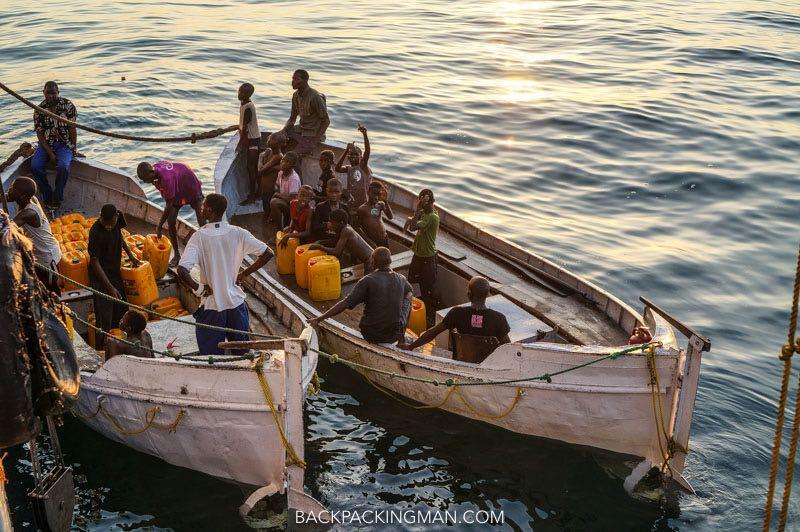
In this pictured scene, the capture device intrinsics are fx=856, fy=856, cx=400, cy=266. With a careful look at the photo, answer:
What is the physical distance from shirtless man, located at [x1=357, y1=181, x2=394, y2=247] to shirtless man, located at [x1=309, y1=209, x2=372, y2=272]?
0.38m

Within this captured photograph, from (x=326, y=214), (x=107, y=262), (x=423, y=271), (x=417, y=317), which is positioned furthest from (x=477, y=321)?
(x=107, y=262)

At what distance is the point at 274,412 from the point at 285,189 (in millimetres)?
5686

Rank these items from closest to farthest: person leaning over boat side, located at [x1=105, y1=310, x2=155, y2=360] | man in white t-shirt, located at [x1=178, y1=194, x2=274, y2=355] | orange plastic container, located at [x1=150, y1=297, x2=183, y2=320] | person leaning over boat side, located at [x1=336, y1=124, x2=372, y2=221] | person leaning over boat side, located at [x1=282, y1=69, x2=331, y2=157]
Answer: man in white t-shirt, located at [x1=178, y1=194, x2=274, y2=355]
person leaning over boat side, located at [x1=105, y1=310, x2=155, y2=360]
orange plastic container, located at [x1=150, y1=297, x2=183, y2=320]
person leaning over boat side, located at [x1=336, y1=124, x2=372, y2=221]
person leaning over boat side, located at [x1=282, y1=69, x2=331, y2=157]

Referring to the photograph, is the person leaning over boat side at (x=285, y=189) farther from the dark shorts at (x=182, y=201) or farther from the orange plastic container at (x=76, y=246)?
the orange plastic container at (x=76, y=246)

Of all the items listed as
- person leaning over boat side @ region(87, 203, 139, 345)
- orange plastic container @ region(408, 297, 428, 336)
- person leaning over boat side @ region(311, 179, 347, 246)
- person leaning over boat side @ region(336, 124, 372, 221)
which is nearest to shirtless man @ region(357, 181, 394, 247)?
person leaning over boat side @ region(311, 179, 347, 246)

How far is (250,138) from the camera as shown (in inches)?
556

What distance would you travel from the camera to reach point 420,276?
11.2 metres

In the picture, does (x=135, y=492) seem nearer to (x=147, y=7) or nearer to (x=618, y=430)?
(x=618, y=430)

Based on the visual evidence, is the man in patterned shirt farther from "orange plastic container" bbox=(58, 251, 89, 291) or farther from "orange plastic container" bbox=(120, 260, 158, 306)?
"orange plastic container" bbox=(120, 260, 158, 306)

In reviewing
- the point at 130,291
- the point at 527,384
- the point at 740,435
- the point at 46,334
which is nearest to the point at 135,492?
the point at 130,291

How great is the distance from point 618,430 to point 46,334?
575 centimetres

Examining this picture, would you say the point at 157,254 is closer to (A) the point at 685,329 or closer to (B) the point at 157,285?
(B) the point at 157,285

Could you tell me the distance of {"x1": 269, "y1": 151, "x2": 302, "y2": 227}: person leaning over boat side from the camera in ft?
42.1

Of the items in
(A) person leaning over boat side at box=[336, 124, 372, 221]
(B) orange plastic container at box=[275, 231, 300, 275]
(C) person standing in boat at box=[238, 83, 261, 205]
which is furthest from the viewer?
(C) person standing in boat at box=[238, 83, 261, 205]
